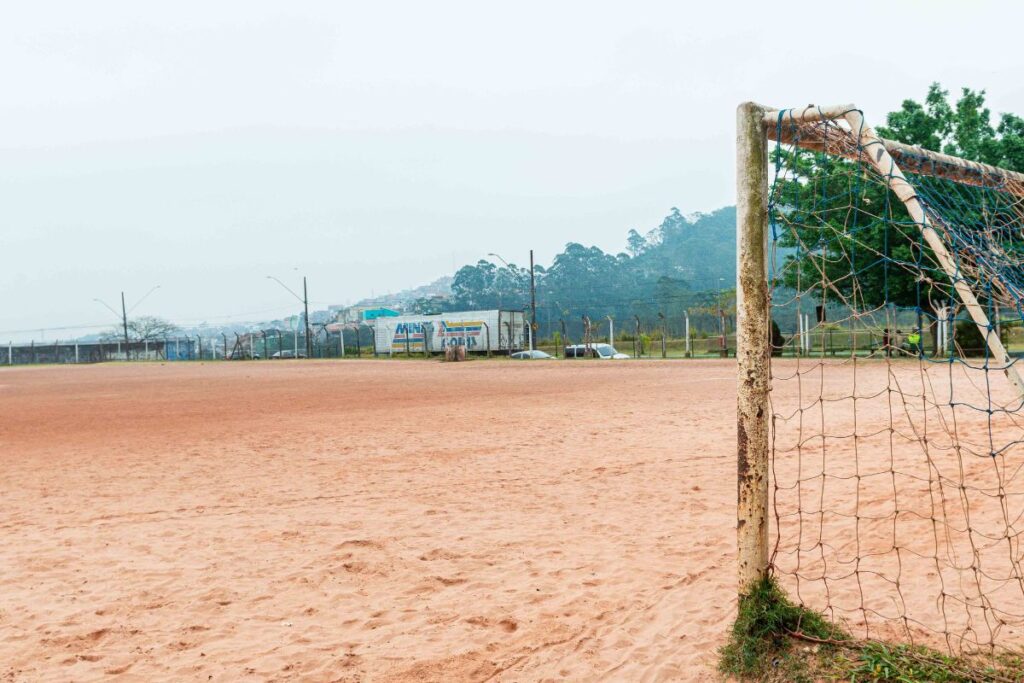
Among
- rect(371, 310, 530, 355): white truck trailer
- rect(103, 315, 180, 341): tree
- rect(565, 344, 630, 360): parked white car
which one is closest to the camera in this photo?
rect(565, 344, 630, 360): parked white car

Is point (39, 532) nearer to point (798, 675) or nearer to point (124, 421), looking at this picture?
point (798, 675)

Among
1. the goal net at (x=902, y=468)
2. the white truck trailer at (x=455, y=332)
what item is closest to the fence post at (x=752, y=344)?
the goal net at (x=902, y=468)

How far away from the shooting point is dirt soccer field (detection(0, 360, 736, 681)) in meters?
3.58

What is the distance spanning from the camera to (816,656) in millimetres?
3248

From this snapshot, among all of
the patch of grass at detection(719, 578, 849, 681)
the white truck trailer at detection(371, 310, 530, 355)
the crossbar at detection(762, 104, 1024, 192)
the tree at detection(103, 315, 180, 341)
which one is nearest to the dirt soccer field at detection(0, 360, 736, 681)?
the patch of grass at detection(719, 578, 849, 681)

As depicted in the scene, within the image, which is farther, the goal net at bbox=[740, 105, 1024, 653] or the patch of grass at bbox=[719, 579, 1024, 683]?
the goal net at bbox=[740, 105, 1024, 653]

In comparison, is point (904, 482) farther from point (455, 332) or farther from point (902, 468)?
point (455, 332)

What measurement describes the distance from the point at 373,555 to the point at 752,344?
2889mm

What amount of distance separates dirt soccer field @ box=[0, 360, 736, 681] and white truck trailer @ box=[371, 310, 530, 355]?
33967mm

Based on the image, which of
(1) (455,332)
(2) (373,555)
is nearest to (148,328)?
(1) (455,332)

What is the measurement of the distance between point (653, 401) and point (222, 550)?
9896 millimetres

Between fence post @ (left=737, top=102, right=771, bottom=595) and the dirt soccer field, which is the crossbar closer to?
fence post @ (left=737, top=102, right=771, bottom=595)

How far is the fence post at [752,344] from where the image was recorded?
132 inches

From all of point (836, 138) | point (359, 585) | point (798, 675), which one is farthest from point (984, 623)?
point (359, 585)
